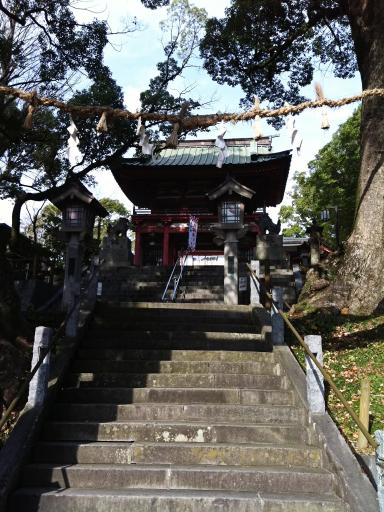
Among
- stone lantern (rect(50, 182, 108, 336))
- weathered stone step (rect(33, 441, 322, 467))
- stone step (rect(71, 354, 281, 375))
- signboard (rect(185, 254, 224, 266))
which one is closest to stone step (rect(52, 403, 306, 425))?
weathered stone step (rect(33, 441, 322, 467))

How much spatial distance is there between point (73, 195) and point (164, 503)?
26.9 feet

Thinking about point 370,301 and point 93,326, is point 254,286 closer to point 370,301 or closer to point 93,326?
point 370,301

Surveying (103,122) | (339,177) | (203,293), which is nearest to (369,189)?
(203,293)

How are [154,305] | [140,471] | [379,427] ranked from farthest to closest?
[154,305] → [379,427] → [140,471]

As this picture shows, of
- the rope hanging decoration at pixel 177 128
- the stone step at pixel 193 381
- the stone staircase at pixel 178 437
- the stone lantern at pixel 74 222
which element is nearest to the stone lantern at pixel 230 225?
the stone staircase at pixel 178 437

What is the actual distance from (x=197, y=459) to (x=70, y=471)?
1333mm

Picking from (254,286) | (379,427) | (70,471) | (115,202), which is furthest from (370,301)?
(115,202)

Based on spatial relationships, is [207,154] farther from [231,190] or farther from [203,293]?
[231,190]

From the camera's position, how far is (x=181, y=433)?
200 inches

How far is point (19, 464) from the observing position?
4.50m

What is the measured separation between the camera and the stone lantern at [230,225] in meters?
9.99

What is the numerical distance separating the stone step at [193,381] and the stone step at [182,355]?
0.42 meters

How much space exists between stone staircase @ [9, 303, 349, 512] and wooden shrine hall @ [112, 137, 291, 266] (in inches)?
538

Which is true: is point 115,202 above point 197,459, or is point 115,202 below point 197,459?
above
